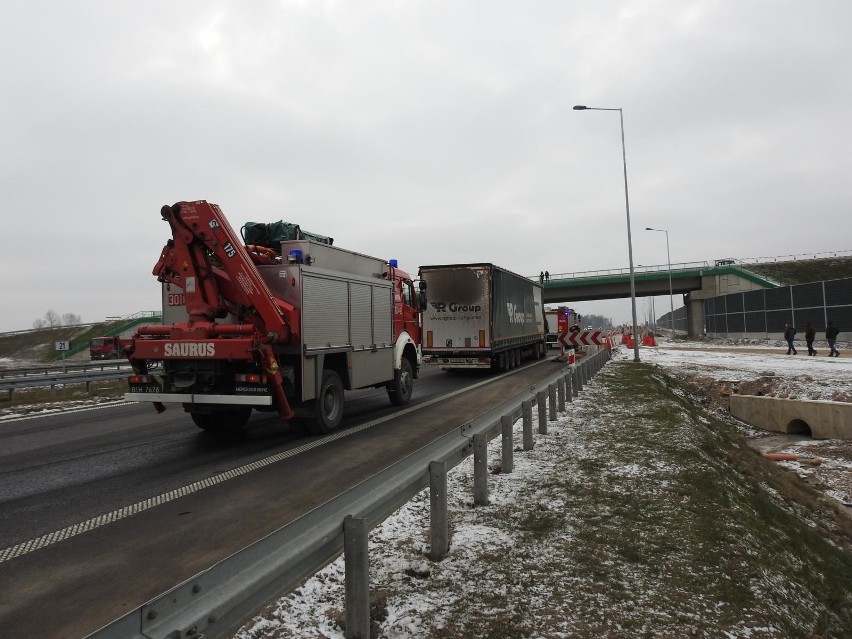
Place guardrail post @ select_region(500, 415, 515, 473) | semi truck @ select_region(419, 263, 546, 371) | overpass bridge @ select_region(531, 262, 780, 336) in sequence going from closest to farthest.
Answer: guardrail post @ select_region(500, 415, 515, 473) → semi truck @ select_region(419, 263, 546, 371) → overpass bridge @ select_region(531, 262, 780, 336)

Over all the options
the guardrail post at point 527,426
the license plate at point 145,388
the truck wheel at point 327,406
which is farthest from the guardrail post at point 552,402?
the license plate at point 145,388

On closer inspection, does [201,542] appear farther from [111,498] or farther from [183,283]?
[183,283]

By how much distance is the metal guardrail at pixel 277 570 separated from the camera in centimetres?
172

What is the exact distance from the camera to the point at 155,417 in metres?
10.7

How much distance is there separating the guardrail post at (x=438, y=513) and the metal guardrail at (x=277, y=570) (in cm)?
3

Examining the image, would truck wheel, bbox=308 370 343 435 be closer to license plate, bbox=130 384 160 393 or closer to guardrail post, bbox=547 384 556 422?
license plate, bbox=130 384 160 393

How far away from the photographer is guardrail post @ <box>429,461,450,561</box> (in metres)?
3.76

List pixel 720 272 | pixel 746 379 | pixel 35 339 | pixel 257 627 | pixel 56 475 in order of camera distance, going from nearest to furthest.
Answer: pixel 257 627 → pixel 56 475 → pixel 746 379 → pixel 720 272 → pixel 35 339

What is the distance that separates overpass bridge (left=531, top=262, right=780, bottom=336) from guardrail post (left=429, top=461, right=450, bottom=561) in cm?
5128

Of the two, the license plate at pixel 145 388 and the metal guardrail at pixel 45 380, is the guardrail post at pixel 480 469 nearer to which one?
the license plate at pixel 145 388

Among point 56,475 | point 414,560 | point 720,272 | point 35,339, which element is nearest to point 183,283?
point 56,475

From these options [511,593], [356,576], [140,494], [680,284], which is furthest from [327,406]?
[680,284]

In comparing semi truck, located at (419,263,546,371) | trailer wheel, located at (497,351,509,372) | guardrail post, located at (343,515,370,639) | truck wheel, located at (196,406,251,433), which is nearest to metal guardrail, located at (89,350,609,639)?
guardrail post, located at (343,515,370,639)

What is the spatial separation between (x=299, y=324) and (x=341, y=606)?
5.07 m
